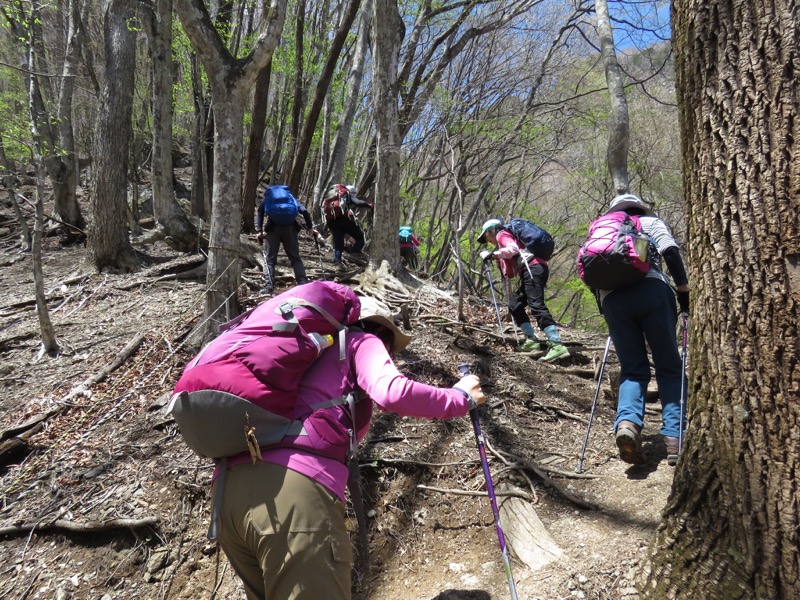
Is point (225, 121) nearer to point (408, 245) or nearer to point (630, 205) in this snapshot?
point (630, 205)

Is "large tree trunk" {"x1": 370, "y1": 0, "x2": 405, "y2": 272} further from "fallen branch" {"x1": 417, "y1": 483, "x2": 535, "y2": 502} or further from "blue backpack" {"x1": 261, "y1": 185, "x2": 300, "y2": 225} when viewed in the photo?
"fallen branch" {"x1": 417, "y1": 483, "x2": 535, "y2": 502}

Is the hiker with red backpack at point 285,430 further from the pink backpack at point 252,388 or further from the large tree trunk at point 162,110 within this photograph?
the large tree trunk at point 162,110

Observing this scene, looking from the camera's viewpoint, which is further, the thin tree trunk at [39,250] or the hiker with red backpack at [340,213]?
A: the hiker with red backpack at [340,213]

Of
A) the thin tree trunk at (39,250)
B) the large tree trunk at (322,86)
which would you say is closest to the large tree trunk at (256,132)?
the large tree trunk at (322,86)

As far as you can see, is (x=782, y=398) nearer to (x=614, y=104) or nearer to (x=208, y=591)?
(x=208, y=591)

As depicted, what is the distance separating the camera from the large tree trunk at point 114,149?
852 cm

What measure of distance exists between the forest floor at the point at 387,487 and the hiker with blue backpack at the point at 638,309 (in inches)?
15.5

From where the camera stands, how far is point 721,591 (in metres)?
1.80

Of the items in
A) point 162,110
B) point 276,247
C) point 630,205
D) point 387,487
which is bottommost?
point 387,487

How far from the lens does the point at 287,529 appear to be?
1.79 m

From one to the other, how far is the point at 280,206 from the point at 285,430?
18.9 feet

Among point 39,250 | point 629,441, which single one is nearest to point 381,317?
point 629,441

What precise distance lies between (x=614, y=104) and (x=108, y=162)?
848cm

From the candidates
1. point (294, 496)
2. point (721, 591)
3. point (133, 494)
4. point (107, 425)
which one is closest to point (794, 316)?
point (721, 591)
